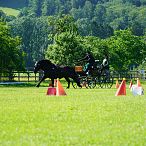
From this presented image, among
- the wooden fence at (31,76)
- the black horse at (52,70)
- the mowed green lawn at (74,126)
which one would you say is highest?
the black horse at (52,70)

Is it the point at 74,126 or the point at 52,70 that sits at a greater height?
the point at 52,70

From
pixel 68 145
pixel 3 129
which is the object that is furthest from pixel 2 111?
pixel 68 145

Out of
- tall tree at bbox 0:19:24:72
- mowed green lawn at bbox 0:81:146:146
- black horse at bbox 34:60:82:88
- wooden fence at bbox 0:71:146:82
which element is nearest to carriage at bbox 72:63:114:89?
black horse at bbox 34:60:82:88

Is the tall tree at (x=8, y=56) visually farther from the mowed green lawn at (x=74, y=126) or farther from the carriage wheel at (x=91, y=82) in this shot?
the mowed green lawn at (x=74, y=126)

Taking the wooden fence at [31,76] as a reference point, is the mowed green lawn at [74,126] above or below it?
above

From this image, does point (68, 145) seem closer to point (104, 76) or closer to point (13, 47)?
point (104, 76)

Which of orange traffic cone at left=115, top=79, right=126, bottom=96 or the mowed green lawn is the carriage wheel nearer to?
orange traffic cone at left=115, top=79, right=126, bottom=96

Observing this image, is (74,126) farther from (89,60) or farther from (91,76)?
(91,76)

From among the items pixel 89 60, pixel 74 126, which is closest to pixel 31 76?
pixel 89 60

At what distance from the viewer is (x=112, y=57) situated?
84625 mm

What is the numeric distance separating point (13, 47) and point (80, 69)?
71.7ft

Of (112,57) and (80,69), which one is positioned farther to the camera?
(112,57)

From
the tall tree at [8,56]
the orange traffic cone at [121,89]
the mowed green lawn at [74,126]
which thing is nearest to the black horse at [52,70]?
the orange traffic cone at [121,89]

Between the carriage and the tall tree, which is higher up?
the tall tree
